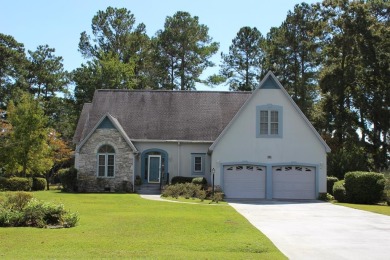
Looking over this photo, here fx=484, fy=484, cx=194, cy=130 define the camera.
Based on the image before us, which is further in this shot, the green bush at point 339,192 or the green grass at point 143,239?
the green bush at point 339,192

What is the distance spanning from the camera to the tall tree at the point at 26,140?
1357 inches

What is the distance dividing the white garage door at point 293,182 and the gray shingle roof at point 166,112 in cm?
606

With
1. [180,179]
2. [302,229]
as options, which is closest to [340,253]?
[302,229]

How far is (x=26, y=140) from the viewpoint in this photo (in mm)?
34469

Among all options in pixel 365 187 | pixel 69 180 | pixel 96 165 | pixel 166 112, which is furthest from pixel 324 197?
pixel 69 180

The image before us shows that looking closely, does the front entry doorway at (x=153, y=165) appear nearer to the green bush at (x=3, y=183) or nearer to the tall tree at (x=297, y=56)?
the green bush at (x=3, y=183)

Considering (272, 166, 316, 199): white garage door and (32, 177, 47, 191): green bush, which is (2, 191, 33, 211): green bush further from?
(32, 177, 47, 191): green bush

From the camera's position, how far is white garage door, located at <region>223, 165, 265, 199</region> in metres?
31.3

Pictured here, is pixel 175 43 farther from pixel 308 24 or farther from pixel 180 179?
pixel 180 179

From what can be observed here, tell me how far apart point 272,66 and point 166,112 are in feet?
66.9

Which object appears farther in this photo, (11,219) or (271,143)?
(271,143)

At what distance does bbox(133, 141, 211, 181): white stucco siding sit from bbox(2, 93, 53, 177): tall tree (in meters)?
7.04

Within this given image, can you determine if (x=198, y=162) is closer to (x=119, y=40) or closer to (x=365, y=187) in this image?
(x=365, y=187)

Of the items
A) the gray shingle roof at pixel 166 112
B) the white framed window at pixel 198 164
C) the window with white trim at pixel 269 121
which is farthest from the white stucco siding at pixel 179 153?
the window with white trim at pixel 269 121
